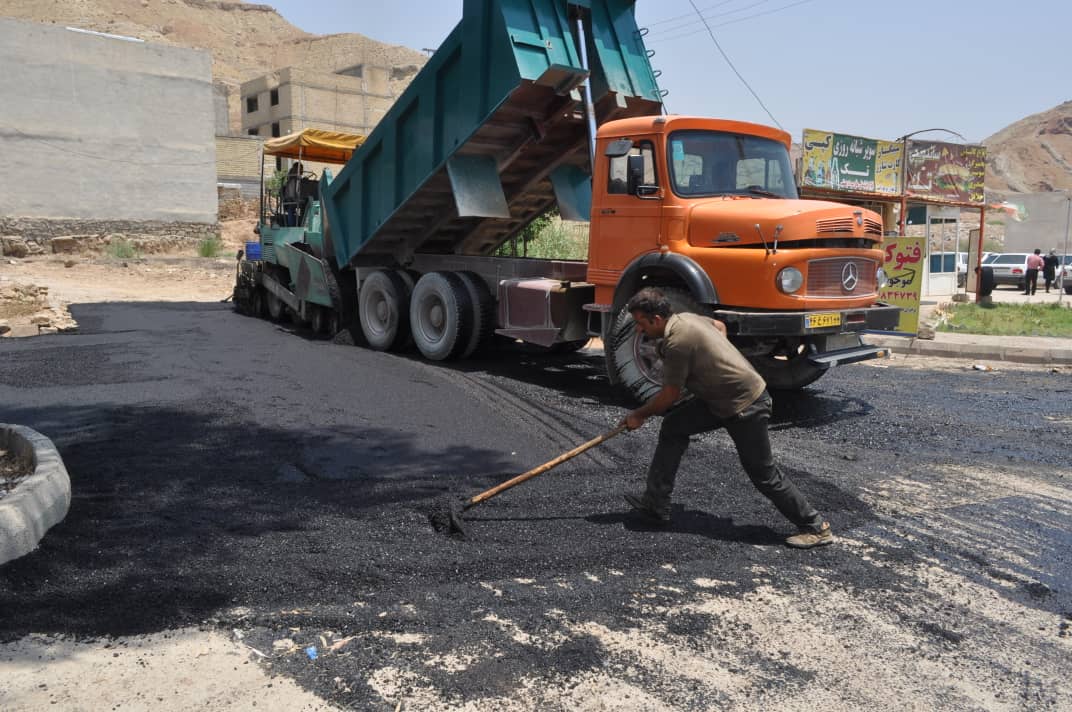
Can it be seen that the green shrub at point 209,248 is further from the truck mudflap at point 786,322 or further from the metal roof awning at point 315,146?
the truck mudflap at point 786,322

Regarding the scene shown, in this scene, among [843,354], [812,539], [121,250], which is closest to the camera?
[812,539]

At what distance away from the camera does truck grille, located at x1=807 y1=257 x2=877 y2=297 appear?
6.55 meters

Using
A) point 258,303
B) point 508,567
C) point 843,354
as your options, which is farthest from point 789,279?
point 258,303

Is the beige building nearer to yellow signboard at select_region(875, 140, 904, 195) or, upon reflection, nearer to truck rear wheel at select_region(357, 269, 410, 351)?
yellow signboard at select_region(875, 140, 904, 195)

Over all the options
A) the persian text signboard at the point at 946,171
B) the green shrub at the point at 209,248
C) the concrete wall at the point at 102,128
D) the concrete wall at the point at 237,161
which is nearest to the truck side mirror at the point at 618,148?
the persian text signboard at the point at 946,171

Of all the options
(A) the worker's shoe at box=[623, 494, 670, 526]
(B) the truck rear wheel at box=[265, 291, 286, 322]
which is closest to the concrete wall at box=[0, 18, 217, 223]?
(B) the truck rear wheel at box=[265, 291, 286, 322]

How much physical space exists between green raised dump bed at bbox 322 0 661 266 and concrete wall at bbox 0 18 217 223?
1815 centimetres

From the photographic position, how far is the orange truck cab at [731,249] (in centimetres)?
646

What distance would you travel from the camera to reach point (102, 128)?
990 inches

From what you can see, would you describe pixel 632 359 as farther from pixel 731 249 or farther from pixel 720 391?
pixel 720 391

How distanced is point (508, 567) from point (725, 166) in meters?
4.51

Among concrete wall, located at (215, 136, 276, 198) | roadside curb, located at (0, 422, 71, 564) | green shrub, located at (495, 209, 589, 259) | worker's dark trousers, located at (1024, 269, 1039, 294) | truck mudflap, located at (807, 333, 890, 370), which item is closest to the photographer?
roadside curb, located at (0, 422, 71, 564)

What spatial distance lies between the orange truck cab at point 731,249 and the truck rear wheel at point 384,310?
3.27 m

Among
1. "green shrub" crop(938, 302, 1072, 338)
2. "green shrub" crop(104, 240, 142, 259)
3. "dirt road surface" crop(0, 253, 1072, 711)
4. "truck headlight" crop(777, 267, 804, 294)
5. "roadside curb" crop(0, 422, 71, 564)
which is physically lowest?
"dirt road surface" crop(0, 253, 1072, 711)
